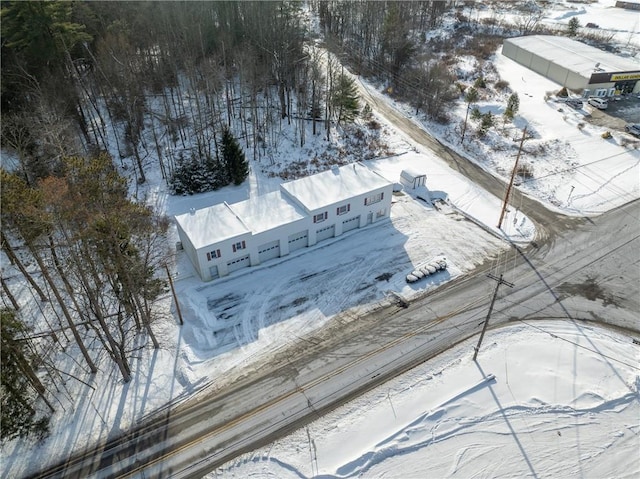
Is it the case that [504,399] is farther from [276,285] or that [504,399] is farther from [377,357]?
[276,285]

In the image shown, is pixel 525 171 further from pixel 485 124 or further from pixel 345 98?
pixel 345 98

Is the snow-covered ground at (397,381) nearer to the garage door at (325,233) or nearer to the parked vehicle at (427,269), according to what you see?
the parked vehicle at (427,269)

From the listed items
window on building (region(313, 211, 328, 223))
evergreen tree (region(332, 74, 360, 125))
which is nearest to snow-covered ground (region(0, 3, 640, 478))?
window on building (region(313, 211, 328, 223))

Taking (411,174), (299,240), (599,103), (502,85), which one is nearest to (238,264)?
(299,240)

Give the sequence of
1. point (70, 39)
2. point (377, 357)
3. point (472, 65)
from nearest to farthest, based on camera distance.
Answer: point (377, 357), point (70, 39), point (472, 65)

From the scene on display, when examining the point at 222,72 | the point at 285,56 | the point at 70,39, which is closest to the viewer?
the point at 70,39

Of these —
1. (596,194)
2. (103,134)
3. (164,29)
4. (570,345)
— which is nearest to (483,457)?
(570,345)

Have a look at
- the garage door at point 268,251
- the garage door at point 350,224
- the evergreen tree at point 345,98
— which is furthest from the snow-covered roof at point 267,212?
the evergreen tree at point 345,98
